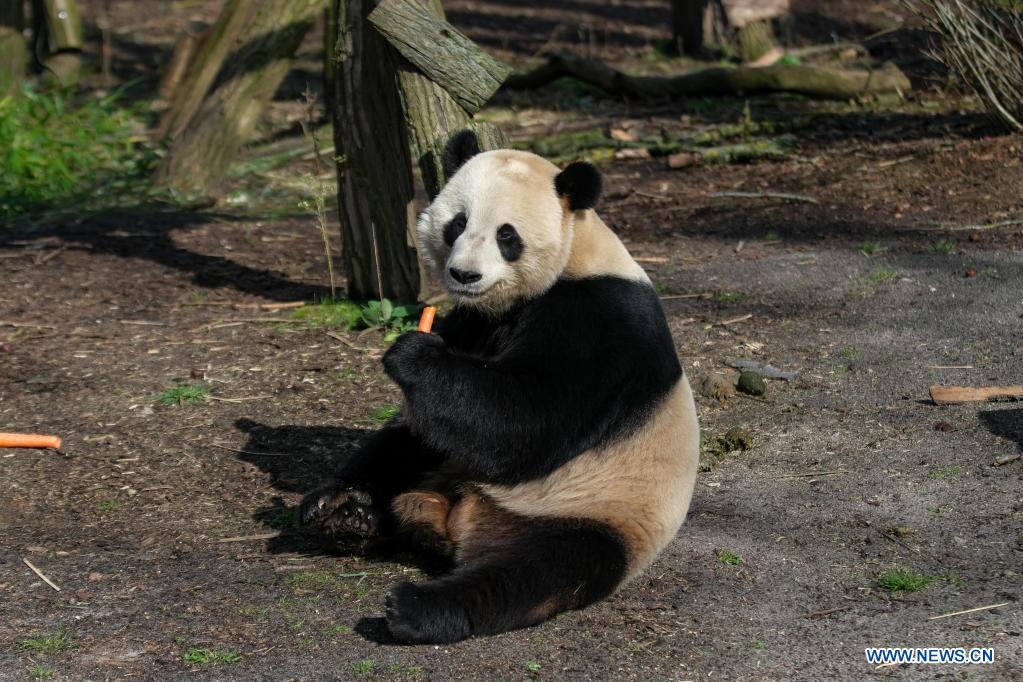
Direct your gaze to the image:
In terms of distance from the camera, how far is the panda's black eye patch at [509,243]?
3.99 m

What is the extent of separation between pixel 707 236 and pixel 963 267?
5.76ft

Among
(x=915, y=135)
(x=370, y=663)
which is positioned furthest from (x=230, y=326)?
(x=915, y=135)

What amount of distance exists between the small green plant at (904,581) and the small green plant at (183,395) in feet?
10.7

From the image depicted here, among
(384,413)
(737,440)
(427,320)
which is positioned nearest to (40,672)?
(427,320)

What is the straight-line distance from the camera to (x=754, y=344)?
6.21 m

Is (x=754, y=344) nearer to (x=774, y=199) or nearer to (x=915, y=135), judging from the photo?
(x=774, y=199)

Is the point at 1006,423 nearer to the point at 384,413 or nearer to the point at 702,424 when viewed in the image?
the point at 702,424

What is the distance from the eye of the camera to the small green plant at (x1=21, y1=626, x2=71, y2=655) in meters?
3.57

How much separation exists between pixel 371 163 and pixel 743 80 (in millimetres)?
5906

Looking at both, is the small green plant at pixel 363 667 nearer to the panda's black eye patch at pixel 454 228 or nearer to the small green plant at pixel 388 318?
the panda's black eye patch at pixel 454 228

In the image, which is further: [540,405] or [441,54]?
[441,54]

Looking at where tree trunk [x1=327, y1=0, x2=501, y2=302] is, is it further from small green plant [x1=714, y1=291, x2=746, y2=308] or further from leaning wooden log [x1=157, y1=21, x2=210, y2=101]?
leaning wooden log [x1=157, y1=21, x2=210, y2=101]

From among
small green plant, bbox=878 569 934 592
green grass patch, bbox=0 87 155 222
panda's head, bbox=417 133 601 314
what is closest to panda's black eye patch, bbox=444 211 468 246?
panda's head, bbox=417 133 601 314

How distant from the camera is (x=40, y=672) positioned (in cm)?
343
